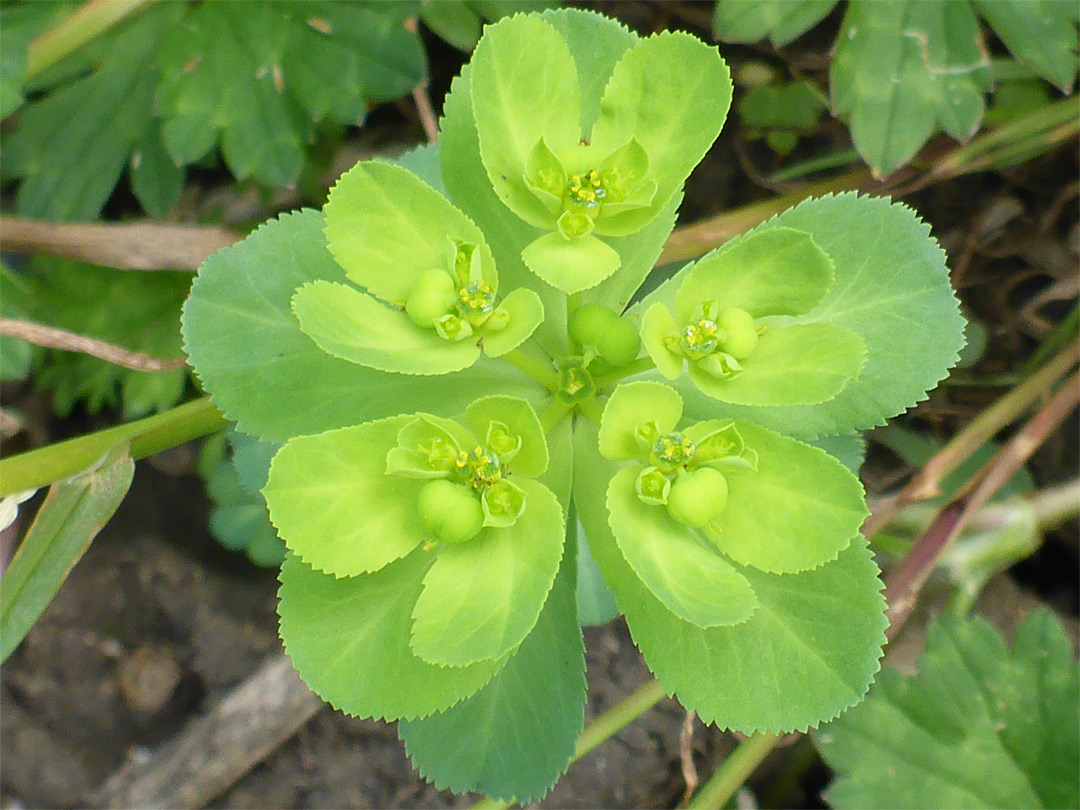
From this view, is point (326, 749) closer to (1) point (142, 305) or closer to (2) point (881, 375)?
(1) point (142, 305)

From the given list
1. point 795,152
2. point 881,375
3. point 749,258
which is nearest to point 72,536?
point 749,258

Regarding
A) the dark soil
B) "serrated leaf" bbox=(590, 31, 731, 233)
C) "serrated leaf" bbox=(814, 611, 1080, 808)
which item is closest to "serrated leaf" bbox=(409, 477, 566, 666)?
"serrated leaf" bbox=(590, 31, 731, 233)

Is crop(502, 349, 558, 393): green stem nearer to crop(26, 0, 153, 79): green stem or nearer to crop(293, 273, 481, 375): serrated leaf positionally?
crop(293, 273, 481, 375): serrated leaf

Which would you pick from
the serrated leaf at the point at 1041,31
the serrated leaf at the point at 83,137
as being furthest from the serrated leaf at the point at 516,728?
the serrated leaf at the point at 83,137

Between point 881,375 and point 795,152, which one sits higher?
point 881,375

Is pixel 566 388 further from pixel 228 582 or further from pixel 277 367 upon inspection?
pixel 228 582

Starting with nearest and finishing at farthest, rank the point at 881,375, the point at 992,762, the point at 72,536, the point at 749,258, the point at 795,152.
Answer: the point at 749,258 → the point at 881,375 → the point at 72,536 → the point at 992,762 → the point at 795,152

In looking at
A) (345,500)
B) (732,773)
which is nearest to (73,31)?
(345,500)

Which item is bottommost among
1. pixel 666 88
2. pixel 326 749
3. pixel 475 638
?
pixel 326 749
